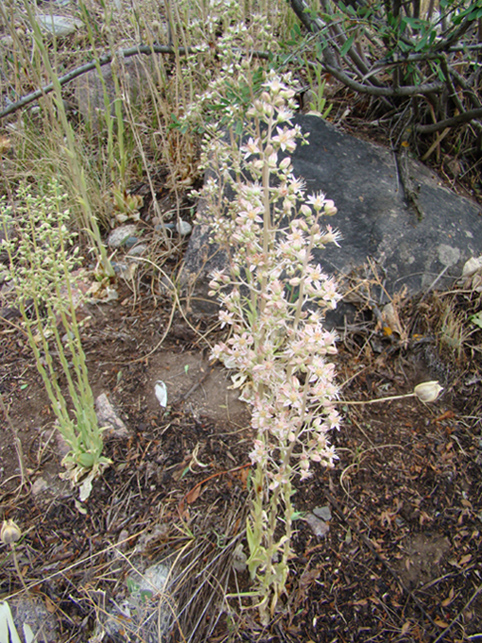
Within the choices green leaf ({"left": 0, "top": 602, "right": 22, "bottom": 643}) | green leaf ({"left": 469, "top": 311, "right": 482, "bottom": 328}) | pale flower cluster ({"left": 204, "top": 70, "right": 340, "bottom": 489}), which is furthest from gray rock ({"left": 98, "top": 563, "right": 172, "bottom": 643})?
green leaf ({"left": 469, "top": 311, "right": 482, "bottom": 328})

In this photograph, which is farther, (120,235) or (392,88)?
(120,235)

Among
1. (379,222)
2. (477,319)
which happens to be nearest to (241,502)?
(477,319)

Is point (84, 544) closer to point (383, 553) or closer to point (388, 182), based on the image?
point (383, 553)

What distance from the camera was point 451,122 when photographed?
2.46 metres

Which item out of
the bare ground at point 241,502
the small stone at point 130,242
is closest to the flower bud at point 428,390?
the bare ground at point 241,502

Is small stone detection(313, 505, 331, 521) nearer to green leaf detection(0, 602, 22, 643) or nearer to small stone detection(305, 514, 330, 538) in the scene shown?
small stone detection(305, 514, 330, 538)

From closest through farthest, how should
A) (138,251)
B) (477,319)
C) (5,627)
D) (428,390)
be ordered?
(5,627)
(428,390)
(477,319)
(138,251)

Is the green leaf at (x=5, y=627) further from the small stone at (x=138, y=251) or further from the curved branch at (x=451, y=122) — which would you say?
the curved branch at (x=451, y=122)

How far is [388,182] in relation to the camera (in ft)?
8.29

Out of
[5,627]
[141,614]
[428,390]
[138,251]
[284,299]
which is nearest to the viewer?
[284,299]

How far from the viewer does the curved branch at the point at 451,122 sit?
237cm

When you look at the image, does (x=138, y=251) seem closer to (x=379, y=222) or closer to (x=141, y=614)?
(x=379, y=222)

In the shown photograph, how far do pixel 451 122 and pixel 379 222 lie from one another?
75cm

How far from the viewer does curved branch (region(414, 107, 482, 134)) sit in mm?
2369
